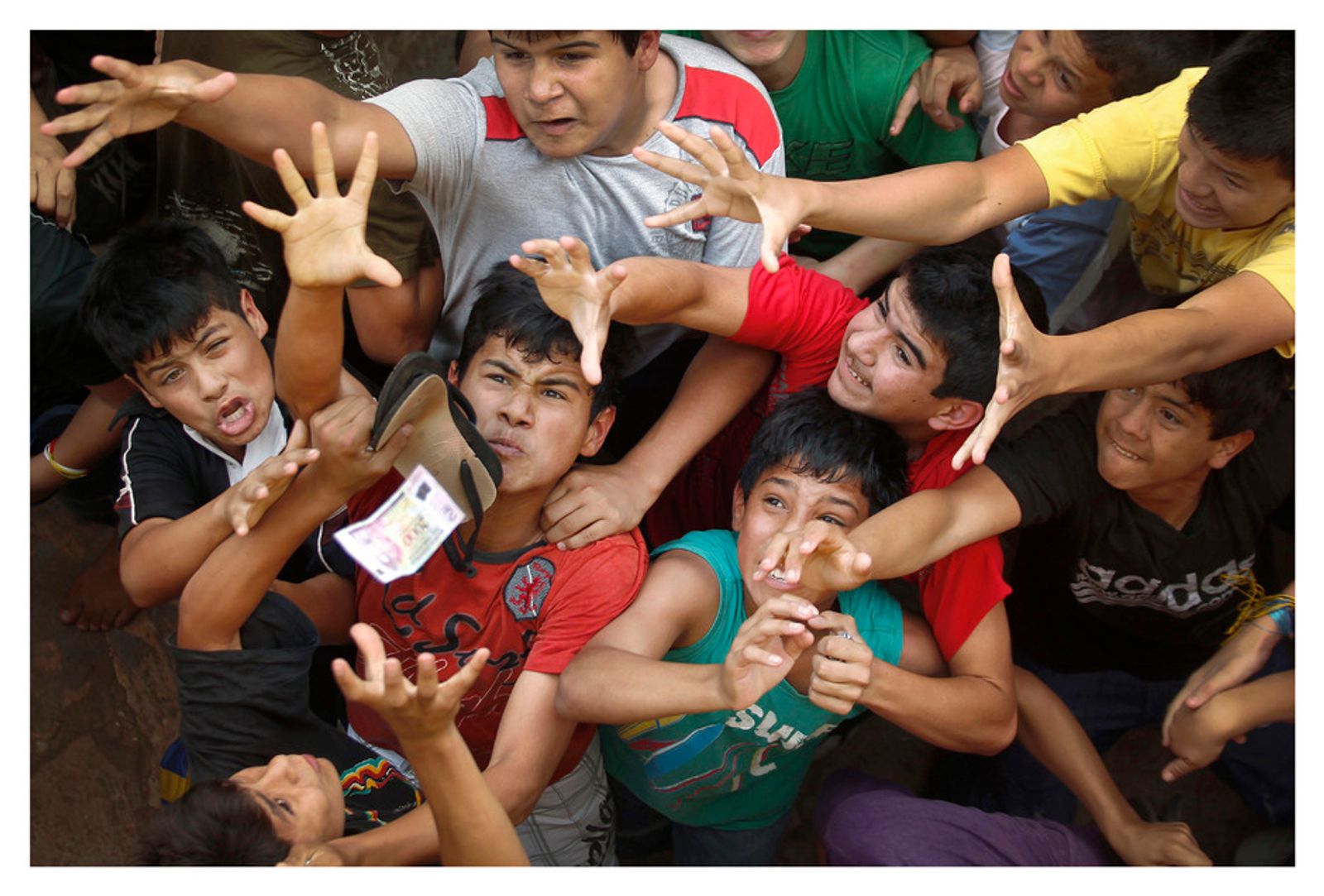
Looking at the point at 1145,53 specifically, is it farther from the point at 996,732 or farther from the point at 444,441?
the point at 444,441

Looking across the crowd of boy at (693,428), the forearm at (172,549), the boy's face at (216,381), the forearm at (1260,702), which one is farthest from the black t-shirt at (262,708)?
the forearm at (1260,702)

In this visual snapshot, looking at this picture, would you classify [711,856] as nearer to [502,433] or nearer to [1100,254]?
[502,433]

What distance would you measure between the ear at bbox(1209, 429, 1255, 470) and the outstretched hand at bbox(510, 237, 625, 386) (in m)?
1.16

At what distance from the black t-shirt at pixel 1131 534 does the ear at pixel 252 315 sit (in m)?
1.37

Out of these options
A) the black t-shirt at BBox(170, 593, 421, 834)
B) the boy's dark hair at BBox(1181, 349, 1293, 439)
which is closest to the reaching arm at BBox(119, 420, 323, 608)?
the black t-shirt at BBox(170, 593, 421, 834)

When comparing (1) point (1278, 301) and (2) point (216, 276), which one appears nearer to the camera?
(1) point (1278, 301)

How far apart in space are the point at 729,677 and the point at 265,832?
0.72m

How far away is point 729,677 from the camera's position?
6.08ft

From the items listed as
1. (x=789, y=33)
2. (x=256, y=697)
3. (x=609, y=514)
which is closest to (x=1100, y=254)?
(x=789, y=33)

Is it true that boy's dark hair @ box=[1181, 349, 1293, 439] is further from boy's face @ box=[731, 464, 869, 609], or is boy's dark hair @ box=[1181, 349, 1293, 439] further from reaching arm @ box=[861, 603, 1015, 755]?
boy's face @ box=[731, 464, 869, 609]

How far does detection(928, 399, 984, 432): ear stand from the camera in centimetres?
226

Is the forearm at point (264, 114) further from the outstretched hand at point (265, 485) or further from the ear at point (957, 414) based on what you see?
the ear at point (957, 414)

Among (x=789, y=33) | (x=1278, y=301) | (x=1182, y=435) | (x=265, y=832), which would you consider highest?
(x=789, y=33)

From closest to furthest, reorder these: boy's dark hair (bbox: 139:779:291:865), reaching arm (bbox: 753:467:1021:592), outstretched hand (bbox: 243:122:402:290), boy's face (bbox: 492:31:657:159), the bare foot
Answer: boy's dark hair (bbox: 139:779:291:865)
outstretched hand (bbox: 243:122:402:290)
reaching arm (bbox: 753:467:1021:592)
boy's face (bbox: 492:31:657:159)
the bare foot
